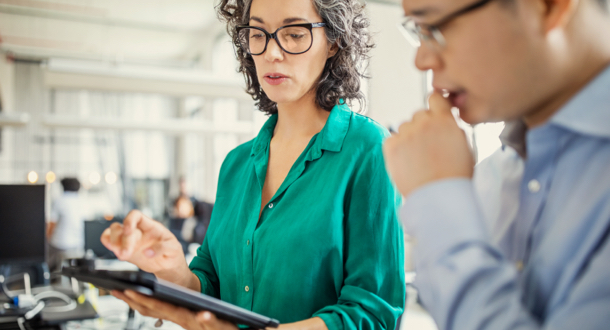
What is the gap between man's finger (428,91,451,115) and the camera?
0.59 meters

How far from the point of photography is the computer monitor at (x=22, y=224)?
2.15 metres

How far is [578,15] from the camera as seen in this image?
1.67 feet

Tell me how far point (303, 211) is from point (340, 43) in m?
0.44

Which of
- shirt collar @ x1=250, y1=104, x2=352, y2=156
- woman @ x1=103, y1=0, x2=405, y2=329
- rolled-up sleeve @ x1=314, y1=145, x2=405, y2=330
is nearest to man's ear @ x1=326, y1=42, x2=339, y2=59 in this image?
woman @ x1=103, y1=0, x2=405, y2=329

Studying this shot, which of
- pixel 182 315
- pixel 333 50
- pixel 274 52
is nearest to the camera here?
pixel 182 315

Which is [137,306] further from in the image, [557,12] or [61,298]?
[61,298]

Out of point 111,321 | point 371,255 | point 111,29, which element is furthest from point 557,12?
point 111,29

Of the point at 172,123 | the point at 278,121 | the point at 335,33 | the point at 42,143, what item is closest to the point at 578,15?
the point at 335,33

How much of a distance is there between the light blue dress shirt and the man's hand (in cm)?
2

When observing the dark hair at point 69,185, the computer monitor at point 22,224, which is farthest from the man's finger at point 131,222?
the dark hair at point 69,185

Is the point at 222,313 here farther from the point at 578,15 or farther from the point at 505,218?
the point at 578,15

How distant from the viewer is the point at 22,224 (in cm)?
218

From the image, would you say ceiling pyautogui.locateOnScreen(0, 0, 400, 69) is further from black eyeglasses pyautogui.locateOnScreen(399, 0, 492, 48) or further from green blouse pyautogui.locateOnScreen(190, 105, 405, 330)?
black eyeglasses pyautogui.locateOnScreen(399, 0, 492, 48)

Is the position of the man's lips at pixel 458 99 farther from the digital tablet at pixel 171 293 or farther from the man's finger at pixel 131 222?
the man's finger at pixel 131 222
